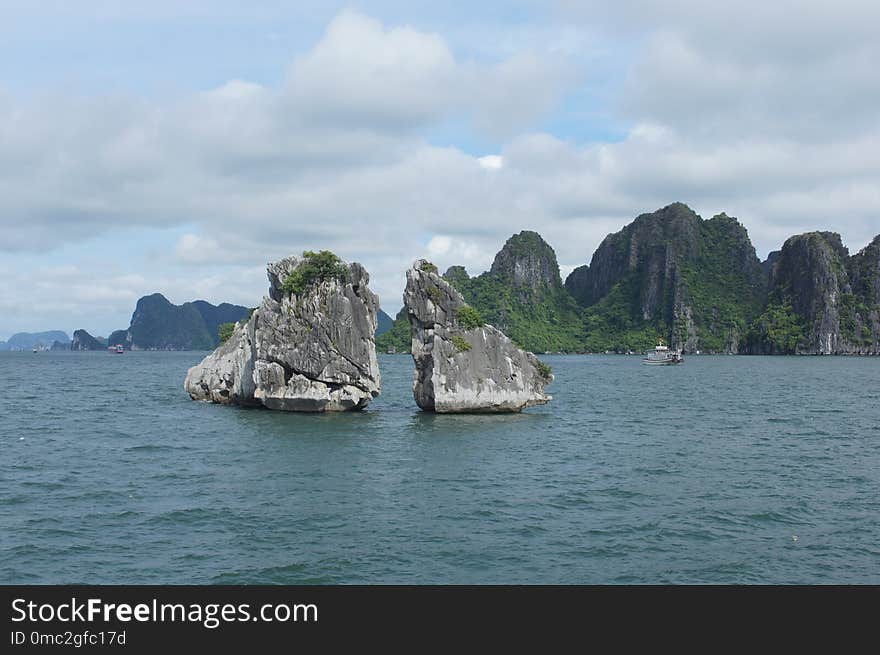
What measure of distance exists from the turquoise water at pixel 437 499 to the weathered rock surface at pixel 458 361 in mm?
1823

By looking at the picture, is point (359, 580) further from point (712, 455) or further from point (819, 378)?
point (819, 378)

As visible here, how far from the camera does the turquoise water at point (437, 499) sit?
18844mm

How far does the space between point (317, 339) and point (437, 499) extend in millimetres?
25910

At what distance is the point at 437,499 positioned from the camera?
85.8 feet

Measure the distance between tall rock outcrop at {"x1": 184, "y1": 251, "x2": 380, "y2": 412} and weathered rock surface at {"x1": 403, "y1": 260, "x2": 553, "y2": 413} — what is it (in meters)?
3.93

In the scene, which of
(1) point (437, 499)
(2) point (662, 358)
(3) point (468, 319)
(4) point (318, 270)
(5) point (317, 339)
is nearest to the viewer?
(1) point (437, 499)

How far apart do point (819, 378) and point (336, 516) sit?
93.5 m

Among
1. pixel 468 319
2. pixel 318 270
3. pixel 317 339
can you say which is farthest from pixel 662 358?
pixel 317 339

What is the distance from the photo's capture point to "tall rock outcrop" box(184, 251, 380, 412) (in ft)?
164

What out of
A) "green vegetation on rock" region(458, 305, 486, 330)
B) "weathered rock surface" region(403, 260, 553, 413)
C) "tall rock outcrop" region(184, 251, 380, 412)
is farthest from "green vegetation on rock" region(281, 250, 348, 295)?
"green vegetation on rock" region(458, 305, 486, 330)

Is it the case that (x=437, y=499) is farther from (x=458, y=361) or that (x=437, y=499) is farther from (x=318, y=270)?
(x=318, y=270)

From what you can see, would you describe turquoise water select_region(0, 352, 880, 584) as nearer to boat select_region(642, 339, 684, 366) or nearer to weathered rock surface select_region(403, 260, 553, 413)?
weathered rock surface select_region(403, 260, 553, 413)
